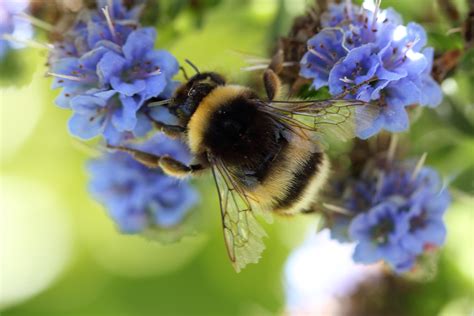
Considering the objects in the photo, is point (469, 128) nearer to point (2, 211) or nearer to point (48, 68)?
point (48, 68)

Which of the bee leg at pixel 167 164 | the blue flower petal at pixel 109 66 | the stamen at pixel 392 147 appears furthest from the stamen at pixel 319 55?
the blue flower petal at pixel 109 66

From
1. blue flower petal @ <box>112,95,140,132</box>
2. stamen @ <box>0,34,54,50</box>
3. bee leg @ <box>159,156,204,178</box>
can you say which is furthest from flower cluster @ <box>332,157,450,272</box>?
stamen @ <box>0,34,54,50</box>

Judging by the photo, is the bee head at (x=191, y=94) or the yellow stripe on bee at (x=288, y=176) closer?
the yellow stripe on bee at (x=288, y=176)

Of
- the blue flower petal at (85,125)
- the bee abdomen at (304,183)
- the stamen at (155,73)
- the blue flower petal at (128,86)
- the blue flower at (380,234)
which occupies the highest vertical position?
the stamen at (155,73)

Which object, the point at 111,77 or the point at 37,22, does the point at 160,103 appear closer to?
the point at 111,77

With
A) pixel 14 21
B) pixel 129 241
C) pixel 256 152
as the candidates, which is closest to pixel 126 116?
pixel 256 152

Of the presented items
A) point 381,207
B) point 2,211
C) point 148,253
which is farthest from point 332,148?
point 2,211

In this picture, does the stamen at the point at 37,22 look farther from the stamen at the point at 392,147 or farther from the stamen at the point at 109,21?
the stamen at the point at 392,147
